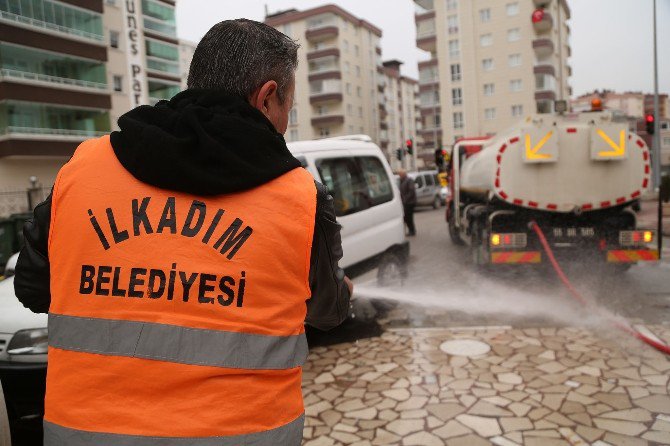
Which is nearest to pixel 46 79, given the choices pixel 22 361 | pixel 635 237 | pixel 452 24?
pixel 635 237

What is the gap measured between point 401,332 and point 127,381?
5040 millimetres

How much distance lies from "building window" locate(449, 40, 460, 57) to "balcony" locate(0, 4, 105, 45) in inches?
1443

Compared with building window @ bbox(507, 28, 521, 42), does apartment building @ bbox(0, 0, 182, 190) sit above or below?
below

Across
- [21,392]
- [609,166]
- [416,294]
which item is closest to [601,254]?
[609,166]

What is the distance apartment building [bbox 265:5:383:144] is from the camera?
65.9 m

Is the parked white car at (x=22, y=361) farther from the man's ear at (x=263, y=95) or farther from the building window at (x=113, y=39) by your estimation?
the building window at (x=113, y=39)

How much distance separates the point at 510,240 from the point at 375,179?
2.43 meters

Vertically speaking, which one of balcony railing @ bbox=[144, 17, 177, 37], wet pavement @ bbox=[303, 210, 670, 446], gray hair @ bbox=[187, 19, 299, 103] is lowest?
wet pavement @ bbox=[303, 210, 670, 446]

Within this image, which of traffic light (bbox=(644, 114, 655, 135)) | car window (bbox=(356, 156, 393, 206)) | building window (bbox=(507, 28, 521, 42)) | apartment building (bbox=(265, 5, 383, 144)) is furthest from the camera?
apartment building (bbox=(265, 5, 383, 144))

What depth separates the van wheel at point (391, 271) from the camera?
289 inches

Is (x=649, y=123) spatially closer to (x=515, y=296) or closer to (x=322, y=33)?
(x=515, y=296)

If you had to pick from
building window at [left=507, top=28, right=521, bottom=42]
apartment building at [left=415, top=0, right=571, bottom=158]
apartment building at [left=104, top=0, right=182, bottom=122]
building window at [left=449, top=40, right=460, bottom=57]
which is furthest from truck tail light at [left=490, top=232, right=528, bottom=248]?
building window at [left=449, top=40, right=460, bottom=57]

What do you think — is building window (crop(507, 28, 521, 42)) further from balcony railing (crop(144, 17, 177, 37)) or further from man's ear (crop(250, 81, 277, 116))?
man's ear (crop(250, 81, 277, 116))

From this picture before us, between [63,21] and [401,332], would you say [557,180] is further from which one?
[63,21]
